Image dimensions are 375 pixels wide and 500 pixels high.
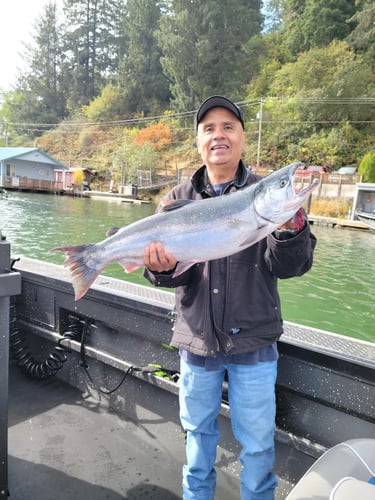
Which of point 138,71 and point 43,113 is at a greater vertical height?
point 138,71

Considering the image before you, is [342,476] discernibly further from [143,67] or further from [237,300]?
[143,67]

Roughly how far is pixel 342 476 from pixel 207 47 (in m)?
54.7

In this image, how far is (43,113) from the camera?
71688 millimetres

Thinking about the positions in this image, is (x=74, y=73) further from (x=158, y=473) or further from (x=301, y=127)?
(x=158, y=473)

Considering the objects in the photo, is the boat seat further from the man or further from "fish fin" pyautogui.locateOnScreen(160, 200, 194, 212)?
"fish fin" pyautogui.locateOnScreen(160, 200, 194, 212)

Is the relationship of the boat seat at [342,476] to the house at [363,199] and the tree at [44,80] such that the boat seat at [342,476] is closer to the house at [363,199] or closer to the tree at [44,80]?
the house at [363,199]

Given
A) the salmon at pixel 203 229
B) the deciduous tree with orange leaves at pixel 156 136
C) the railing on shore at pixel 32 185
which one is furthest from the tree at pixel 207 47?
the salmon at pixel 203 229

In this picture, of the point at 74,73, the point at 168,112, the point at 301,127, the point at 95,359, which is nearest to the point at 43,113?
the point at 74,73

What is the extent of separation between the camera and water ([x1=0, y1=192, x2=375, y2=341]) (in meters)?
8.51

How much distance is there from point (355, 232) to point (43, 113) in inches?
2615

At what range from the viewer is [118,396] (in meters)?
3.20

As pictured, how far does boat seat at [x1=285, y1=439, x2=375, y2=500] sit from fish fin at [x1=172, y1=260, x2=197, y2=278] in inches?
39.8

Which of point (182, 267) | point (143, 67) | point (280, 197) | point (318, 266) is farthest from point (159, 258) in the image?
point (143, 67)

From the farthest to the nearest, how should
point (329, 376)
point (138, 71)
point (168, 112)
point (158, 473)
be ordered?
1. point (138, 71)
2. point (168, 112)
3. point (158, 473)
4. point (329, 376)
